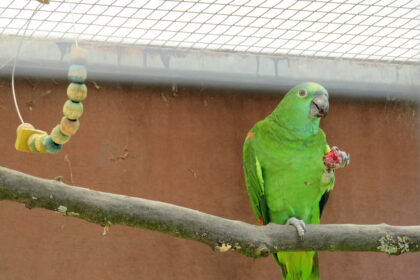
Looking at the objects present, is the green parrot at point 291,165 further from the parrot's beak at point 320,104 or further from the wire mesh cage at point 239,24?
the wire mesh cage at point 239,24

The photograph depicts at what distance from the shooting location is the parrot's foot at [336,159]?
1.84 meters

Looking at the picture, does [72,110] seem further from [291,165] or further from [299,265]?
[299,265]

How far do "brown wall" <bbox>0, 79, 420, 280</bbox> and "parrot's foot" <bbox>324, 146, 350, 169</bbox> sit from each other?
45cm

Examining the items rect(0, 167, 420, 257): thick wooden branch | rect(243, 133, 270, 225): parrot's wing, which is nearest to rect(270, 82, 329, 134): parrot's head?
rect(243, 133, 270, 225): parrot's wing

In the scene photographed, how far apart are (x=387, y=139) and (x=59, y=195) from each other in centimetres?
130

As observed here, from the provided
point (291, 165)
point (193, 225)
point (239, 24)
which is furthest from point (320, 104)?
point (193, 225)

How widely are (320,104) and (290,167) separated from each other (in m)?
0.19

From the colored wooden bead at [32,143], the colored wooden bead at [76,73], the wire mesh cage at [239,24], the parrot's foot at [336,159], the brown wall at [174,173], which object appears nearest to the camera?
the colored wooden bead at [76,73]

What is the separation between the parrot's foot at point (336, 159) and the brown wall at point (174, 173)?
447 mm

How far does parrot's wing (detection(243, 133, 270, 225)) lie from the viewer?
83.5 inches

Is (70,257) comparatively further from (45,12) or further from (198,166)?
(45,12)

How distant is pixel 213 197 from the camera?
224 centimetres

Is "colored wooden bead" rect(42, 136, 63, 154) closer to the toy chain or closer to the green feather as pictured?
the toy chain

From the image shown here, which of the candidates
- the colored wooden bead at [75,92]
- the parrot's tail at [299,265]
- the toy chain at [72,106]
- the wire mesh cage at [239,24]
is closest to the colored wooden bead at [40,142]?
the toy chain at [72,106]
